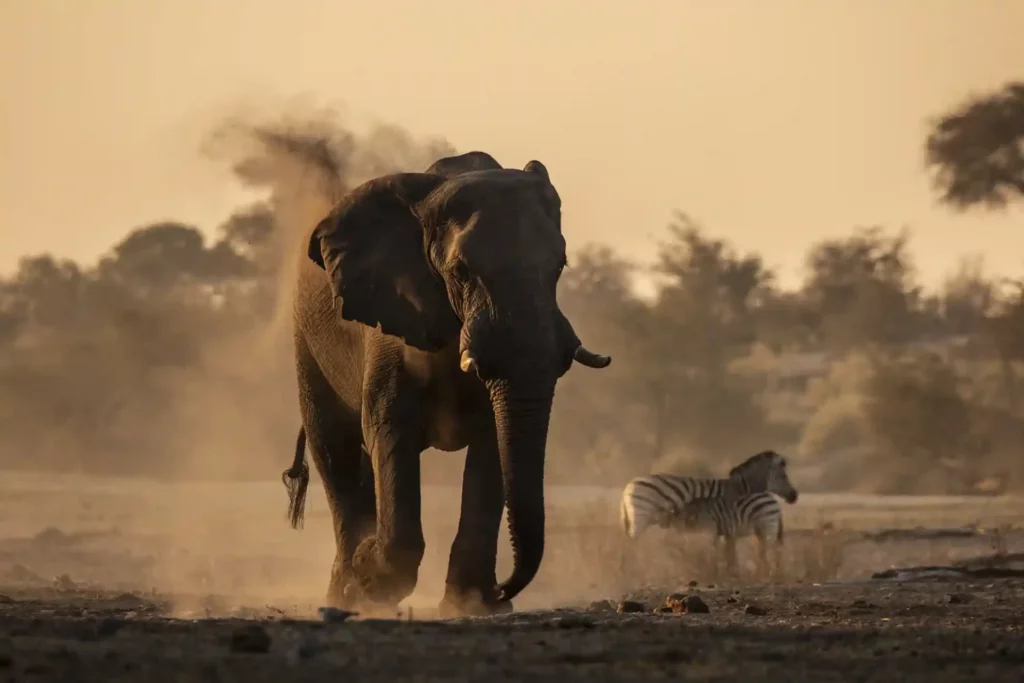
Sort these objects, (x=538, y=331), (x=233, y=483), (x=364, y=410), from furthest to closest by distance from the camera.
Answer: (x=233, y=483) < (x=364, y=410) < (x=538, y=331)

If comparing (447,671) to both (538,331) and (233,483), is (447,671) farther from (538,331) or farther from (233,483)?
(233,483)

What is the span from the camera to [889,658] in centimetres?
898

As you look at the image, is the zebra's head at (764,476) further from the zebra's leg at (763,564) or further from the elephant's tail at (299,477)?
the elephant's tail at (299,477)

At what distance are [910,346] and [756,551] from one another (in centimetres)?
2516

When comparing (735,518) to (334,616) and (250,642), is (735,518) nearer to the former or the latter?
(334,616)

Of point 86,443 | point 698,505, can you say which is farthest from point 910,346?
point 698,505

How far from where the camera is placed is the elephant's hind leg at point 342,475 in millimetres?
14430

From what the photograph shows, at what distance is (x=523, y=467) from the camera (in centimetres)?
1148

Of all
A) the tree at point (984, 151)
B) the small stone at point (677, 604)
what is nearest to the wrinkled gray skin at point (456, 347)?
the small stone at point (677, 604)

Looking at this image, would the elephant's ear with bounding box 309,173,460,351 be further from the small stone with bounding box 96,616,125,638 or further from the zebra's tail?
the zebra's tail

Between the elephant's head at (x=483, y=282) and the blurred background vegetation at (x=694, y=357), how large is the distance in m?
18.5

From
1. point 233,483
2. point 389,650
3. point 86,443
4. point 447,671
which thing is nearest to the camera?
Answer: point 447,671

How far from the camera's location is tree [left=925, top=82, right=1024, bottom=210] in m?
38.1

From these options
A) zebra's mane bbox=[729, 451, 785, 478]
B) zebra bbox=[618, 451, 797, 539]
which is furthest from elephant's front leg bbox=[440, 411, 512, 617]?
zebra's mane bbox=[729, 451, 785, 478]
